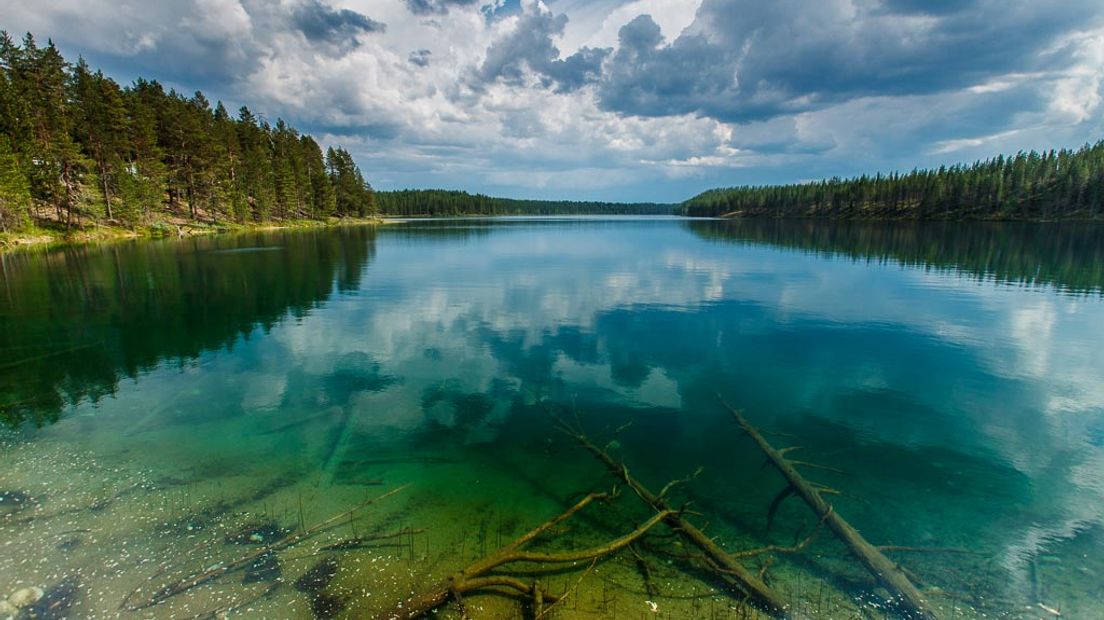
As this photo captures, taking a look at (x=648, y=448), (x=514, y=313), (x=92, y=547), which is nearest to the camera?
(x=92, y=547)

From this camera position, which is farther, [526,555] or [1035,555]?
[1035,555]

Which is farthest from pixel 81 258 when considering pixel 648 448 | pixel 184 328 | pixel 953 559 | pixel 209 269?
pixel 953 559

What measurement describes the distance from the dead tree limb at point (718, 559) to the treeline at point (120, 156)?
84.5 meters

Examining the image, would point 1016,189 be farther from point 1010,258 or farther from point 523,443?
point 523,443

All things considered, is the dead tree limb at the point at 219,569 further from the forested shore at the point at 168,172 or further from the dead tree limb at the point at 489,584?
the forested shore at the point at 168,172

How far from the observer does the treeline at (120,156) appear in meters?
65.6

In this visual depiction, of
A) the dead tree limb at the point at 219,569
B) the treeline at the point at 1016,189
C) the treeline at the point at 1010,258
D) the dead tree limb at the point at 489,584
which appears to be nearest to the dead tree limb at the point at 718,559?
the dead tree limb at the point at 489,584

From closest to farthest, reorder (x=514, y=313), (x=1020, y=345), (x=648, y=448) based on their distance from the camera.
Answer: (x=648, y=448), (x=1020, y=345), (x=514, y=313)

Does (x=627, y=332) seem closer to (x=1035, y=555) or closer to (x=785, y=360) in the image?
(x=785, y=360)

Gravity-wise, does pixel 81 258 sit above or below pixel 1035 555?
above

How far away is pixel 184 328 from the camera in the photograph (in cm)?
2675

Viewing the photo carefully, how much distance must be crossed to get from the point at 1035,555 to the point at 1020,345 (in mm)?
20991

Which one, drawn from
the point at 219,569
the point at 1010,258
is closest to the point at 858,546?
the point at 219,569

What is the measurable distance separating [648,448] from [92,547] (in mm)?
12667
